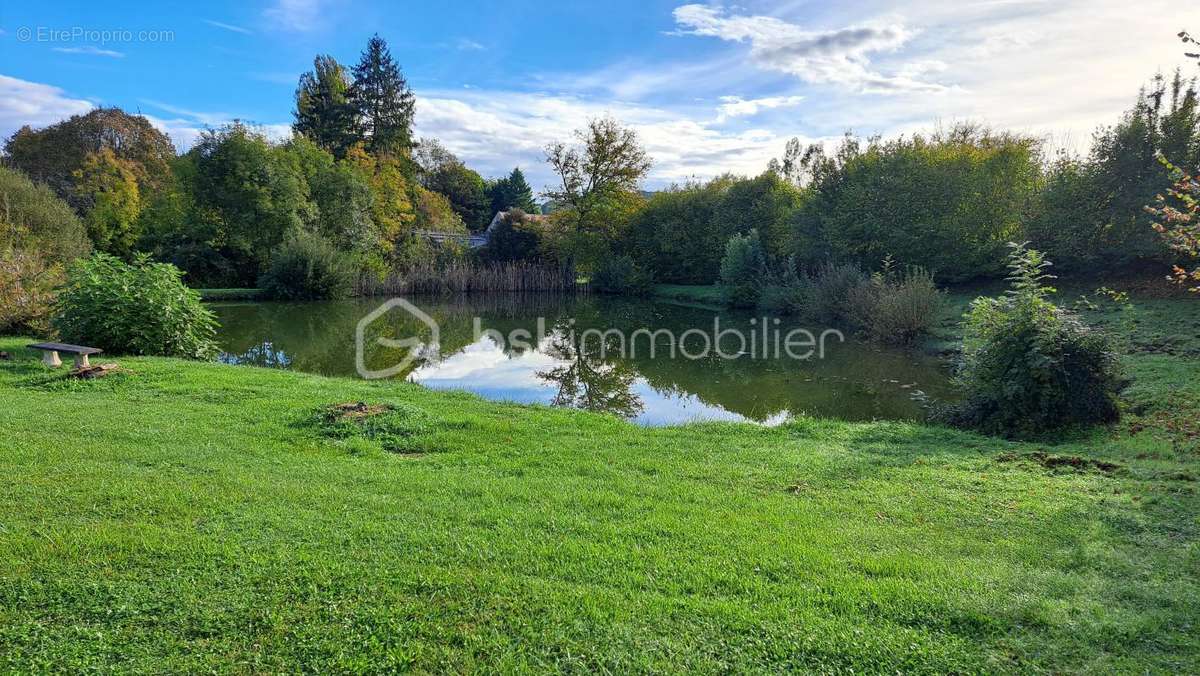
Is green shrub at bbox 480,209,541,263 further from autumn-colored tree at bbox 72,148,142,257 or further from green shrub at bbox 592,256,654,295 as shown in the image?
autumn-colored tree at bbox 72,148,142,257

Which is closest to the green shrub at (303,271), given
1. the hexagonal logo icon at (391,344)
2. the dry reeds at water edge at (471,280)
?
the hexagonal logo icon at (391,344)

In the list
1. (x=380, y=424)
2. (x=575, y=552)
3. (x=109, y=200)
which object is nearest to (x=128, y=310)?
(x=380, y=424)

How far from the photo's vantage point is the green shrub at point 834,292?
18281mm

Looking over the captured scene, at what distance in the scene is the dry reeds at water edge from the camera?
29.7 m

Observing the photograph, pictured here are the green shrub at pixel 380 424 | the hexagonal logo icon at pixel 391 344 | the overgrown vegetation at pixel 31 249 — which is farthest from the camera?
the hexagonal logo icon at pixel 391 344

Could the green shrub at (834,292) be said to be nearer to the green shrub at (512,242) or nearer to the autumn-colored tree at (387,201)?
the green shrub at (512,242)

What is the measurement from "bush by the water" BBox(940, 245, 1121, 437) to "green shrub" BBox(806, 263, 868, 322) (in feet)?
36.2

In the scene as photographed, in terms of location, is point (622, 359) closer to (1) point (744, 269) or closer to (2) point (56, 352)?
(2) point (56, 352)

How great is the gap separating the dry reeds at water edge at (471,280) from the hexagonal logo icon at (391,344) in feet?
14.4

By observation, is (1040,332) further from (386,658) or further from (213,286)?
(213,286)

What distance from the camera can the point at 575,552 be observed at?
3295mm

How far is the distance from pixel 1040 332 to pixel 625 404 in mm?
5649

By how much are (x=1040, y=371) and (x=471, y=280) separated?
2756 centimetres

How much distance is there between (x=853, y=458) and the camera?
5.55m
